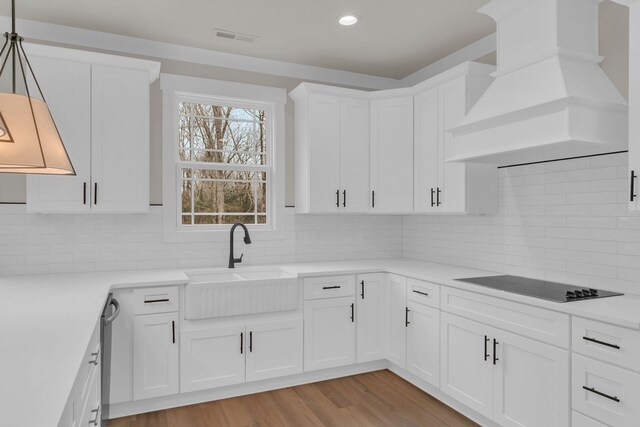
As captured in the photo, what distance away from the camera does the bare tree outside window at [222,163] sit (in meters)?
3.87

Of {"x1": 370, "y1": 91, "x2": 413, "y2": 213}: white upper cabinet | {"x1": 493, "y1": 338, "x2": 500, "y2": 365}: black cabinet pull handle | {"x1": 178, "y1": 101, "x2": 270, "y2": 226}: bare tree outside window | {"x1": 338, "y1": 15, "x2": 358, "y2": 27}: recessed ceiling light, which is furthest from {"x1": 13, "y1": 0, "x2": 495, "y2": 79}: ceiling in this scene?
{"x1": 493, "y1": 338, "x2": 500, "y2": 365}: black cabinet pull handle

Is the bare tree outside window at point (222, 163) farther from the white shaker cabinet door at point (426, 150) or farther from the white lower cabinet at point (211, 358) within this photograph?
the white shaker cabinet door at point (426, 150)

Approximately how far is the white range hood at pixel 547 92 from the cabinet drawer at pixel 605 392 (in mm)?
1125

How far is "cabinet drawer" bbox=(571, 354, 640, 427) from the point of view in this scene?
77.5 inches

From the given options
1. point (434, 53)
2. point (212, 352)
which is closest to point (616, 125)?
point (434, 53)

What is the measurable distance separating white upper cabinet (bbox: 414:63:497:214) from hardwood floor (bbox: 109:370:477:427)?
4.77ft

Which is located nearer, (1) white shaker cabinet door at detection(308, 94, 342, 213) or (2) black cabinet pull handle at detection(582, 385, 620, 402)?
(2) black cabinet pull handle at detection(582, 385, 620, 402)

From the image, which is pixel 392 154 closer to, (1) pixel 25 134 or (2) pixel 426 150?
(2) pixel 426 150

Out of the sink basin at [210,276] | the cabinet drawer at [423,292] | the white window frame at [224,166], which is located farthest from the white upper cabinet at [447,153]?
the sink basin at [210,276]

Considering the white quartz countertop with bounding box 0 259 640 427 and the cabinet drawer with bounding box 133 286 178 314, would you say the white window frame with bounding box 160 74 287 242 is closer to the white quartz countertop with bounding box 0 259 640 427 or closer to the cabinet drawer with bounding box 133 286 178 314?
the white quartz countertop with bounding box 0 259 640 427

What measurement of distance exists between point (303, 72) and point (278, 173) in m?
1.00

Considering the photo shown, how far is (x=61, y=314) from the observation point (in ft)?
6.54

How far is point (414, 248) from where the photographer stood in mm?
4477

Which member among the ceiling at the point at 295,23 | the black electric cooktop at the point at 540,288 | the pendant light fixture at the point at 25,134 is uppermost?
the ceiling at the point at 295,23
